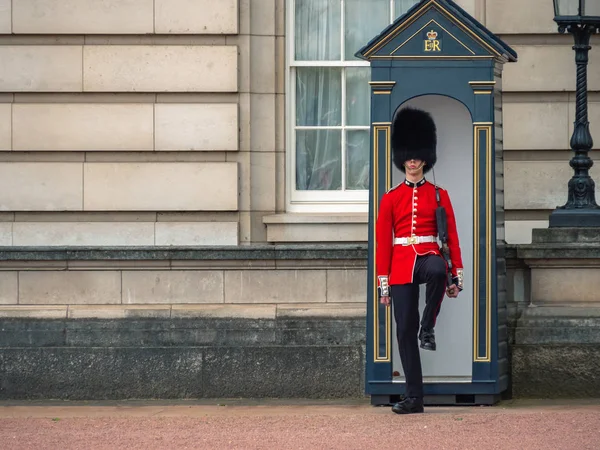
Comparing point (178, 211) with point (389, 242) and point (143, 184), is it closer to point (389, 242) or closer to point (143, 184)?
point (143, 184)

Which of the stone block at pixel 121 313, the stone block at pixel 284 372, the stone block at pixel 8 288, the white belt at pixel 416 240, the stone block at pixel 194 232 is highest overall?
the stone block at pixel 194 232

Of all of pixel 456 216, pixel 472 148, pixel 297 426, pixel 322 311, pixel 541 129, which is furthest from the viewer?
pixel 541 129

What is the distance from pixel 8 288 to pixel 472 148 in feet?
12.0

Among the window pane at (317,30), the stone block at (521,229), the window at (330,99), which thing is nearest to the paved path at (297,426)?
the stone block at (521,229)

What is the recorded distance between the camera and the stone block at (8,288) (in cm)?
1080

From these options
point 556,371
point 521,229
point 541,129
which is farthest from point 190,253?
point 541,129

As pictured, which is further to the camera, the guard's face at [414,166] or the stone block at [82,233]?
the stone block at [82,233]

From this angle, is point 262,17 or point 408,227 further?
point 262,17

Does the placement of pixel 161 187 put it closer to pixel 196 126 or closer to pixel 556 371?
pixel 196 126

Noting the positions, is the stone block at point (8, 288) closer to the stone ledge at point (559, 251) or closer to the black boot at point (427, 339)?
the black boot at point (427, 339)

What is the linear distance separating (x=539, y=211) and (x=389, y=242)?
88.3 inches

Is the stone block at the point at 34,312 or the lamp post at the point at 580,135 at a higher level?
the lamp post at the point at 580,135

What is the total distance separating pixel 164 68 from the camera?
1109cm

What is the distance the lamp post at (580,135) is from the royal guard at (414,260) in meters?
1.36
